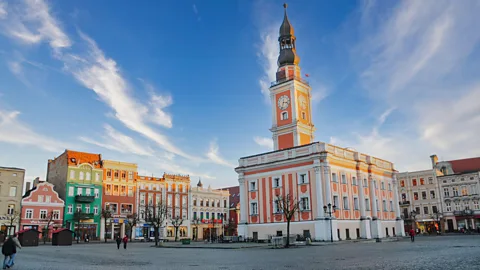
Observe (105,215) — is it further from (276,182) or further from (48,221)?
(276,182)

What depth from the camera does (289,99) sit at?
57031 mm

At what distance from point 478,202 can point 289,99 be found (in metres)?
40.3

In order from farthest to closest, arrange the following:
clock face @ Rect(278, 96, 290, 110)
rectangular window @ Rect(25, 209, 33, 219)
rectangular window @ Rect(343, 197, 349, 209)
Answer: rectangular window @ Rect(25, 209, 33, 219), clock face @ Rect(278, 96, 290, 110), rectangular window @ Rect(343, 197, 349, 209)

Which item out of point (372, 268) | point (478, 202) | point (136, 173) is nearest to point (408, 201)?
point (478, 202)

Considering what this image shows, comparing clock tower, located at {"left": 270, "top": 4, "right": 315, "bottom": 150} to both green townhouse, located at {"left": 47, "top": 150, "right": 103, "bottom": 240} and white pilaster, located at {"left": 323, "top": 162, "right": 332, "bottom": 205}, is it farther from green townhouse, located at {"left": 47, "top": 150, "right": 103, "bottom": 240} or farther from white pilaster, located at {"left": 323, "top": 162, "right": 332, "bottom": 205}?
green townhouse, located at {"left": 47, "top": 150, "right": 103, "bottom": 240}

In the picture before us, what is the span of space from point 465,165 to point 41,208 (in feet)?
251

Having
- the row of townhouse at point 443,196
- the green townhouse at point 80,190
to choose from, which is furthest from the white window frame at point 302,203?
the row of townhouse at point 443,196

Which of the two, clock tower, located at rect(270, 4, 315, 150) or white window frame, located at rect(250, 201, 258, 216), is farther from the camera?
clock tower, located at rect(270, 4, 315, 150)

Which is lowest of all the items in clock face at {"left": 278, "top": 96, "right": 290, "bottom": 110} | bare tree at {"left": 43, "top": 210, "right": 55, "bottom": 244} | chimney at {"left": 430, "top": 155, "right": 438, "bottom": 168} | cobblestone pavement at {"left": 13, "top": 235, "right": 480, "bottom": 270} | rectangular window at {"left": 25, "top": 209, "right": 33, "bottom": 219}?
cobblestone pavement at {"left": 13, "top": 235, "right": 480, "bottom": 270}

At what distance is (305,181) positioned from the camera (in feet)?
154

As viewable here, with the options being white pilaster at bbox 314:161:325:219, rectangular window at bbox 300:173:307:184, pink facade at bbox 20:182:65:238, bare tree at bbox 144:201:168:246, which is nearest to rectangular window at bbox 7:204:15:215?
pink facade at bbox 20:182:65:238

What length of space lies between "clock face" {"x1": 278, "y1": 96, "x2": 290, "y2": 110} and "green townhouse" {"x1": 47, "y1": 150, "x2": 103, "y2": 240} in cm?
3371

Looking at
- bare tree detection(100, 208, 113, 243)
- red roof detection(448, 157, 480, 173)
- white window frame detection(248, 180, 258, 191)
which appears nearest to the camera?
white window frame detection(248, 180, 258, 191)

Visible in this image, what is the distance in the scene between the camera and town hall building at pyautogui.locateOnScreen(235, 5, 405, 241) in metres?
45.5
